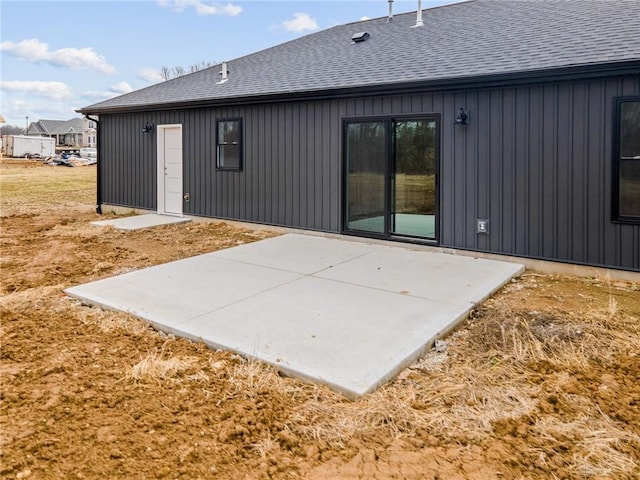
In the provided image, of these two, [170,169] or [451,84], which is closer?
[451,84]

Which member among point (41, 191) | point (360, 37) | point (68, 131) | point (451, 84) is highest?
point (68, 131)

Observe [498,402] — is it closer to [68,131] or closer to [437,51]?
[437,51]

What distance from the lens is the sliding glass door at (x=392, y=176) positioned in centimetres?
650

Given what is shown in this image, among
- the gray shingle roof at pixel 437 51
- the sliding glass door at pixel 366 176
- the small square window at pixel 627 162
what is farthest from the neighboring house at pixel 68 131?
the small square window at pixel 627 162

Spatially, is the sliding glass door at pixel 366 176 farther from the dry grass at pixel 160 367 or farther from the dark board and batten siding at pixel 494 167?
the dry grass at pixel 160 367

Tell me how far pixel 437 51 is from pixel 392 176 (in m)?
2.17

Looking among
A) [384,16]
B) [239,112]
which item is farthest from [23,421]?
[384,16]

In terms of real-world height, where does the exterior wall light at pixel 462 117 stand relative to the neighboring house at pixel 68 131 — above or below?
below

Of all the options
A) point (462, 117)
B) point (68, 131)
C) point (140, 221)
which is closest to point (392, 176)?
point (462, 117)

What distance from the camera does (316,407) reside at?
2.56m

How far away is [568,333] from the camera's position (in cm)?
355

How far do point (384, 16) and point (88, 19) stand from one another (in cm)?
694

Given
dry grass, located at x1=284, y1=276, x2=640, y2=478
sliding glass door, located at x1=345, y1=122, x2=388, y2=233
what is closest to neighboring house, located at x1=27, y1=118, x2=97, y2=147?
sliding glass door, located at x1=345, y1=122, x2=388, y2=233

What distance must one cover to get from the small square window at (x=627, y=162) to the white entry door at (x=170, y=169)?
750 centimetres
